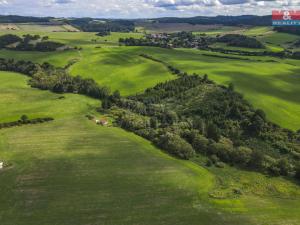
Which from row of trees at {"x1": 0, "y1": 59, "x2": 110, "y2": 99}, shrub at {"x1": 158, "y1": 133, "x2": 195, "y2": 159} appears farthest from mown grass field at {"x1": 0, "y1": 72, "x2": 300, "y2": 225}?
row of trees at {"x1": 0, "y1": 59, "x2": 110, "y2": 99}

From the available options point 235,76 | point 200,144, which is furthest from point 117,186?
point 235,76

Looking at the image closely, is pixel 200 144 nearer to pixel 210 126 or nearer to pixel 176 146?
pixel 176 146

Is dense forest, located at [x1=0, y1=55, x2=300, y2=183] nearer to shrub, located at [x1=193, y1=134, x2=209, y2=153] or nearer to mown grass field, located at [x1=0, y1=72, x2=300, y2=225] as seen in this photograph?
shrub, located at [x1=193, y1=134, x2=209, y2=153]

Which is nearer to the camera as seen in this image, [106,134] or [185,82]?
[106,134]

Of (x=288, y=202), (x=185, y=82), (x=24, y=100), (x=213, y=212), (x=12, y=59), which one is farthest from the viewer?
(x=12, y=59)

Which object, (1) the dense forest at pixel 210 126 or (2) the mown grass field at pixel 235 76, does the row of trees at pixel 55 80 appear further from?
(1) the dense forest at pixel 210 126

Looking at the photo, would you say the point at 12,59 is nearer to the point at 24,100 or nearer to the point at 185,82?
the point at 24,100

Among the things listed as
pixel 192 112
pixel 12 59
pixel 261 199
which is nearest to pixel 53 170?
pixel 261 199

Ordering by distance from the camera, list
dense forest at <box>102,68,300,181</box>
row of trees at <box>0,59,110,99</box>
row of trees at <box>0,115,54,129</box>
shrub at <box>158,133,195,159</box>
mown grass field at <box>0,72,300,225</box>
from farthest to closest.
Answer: row of trees at <box>0,59,110,99</box> < row of trees at <box>0,115,54,129</box> < shrub at <box>158,133,195,159</box> < dense forest at <box>102,68,300,181</box> < mown grass field at <box>0,72,300,225</box>

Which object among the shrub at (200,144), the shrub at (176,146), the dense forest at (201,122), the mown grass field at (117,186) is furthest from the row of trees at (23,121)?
the shrub at (200,144)
